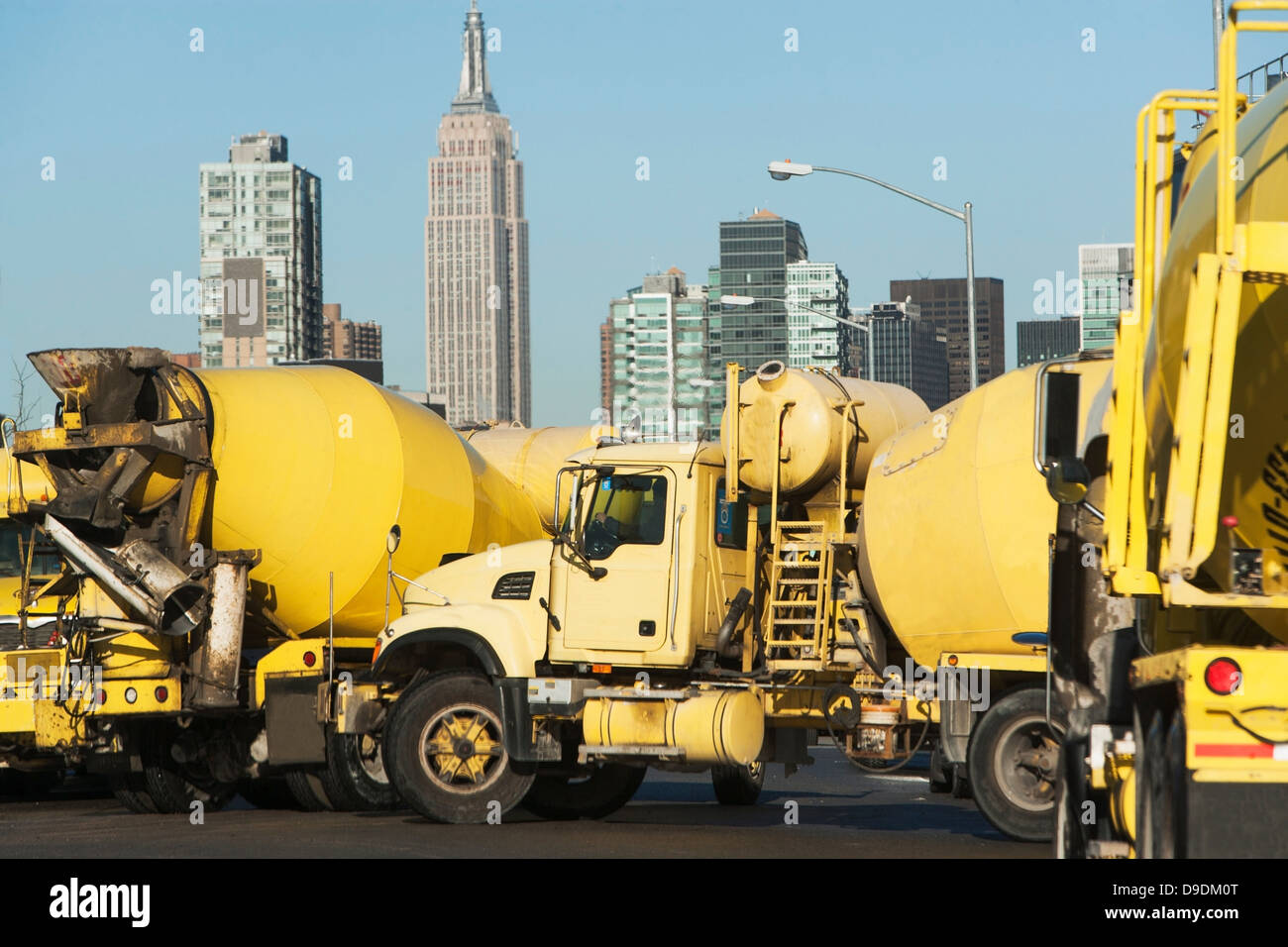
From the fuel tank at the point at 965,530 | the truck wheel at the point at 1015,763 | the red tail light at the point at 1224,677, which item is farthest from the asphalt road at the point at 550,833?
the red tail light at the point at 1224,677

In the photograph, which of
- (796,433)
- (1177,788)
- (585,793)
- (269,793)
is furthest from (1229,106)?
(269,793)

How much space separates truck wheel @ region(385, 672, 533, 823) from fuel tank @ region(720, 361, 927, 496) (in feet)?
9.03

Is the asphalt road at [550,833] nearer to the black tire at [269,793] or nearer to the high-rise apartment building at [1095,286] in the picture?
the black tire at [269,793]

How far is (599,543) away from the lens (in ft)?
44.8

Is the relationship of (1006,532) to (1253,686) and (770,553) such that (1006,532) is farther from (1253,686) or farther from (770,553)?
(1253,686)

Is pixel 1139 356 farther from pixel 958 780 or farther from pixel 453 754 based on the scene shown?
pixel 958 780

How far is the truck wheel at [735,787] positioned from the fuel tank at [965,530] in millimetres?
3373

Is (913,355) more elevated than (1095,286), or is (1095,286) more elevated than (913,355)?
(913,355)

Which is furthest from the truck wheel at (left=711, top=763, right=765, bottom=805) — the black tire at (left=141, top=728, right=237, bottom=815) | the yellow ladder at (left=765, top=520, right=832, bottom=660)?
the black tire at (left=141, top=728, right=237, bottom=815)

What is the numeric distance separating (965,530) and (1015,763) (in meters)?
1.67

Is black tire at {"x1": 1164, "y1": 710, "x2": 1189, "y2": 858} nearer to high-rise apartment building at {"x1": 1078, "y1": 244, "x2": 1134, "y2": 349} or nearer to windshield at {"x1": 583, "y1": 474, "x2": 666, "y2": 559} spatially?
windshield at {"x1": 583, "y1": 474, "x2": 666, "y2": 559}

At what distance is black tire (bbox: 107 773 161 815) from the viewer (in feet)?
49.8

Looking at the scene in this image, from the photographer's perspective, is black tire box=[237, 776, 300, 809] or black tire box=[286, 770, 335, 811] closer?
black tire box=[286, 770, 335, 811]
